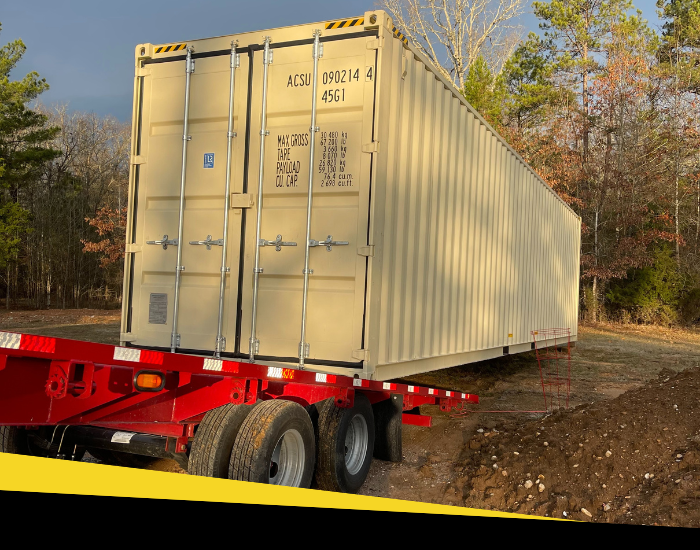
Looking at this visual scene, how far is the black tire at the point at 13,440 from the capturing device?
489 centimetres

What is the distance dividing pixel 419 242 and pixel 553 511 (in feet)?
9.08

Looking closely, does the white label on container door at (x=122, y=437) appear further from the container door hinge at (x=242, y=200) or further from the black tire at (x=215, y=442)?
the container door hinge at (x=242, y=200)

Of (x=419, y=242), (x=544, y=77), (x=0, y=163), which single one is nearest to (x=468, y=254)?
(x=419, y=242)

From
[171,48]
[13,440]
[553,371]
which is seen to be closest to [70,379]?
[13,440]

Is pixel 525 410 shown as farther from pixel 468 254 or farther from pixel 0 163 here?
pixel 0 163

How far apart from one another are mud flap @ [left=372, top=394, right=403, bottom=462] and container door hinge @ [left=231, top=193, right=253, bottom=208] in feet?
7.76

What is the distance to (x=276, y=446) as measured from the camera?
448cm

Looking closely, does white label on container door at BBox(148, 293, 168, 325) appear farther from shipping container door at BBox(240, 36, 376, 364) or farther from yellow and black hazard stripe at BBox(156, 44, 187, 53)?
yellow and black hazard stripe at BBox(156, 44, 187, 53)

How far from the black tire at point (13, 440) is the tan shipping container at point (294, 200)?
1.58m

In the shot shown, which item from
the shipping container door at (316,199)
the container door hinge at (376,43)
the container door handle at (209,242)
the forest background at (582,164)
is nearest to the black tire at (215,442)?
the shipping container door at (316,199)

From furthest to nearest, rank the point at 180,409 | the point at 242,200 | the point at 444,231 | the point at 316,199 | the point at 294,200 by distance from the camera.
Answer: the point at 444,231 < the point at 242,200 < the point at 294,200 < the point at 316,199 < the point at 180,409

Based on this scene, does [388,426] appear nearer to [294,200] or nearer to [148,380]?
[294,200]

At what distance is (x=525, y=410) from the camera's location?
9.67m

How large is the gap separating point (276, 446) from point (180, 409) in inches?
29.2
